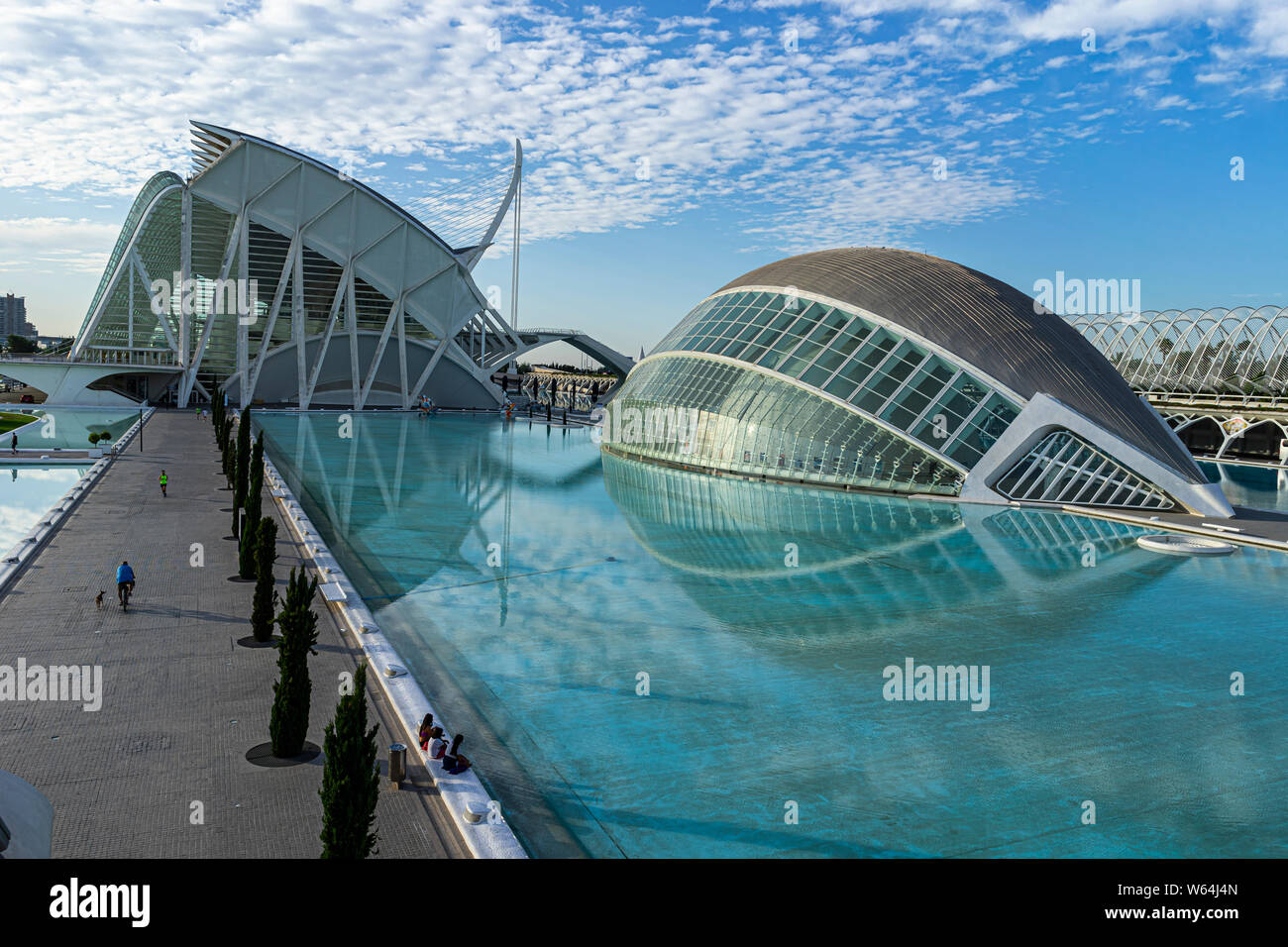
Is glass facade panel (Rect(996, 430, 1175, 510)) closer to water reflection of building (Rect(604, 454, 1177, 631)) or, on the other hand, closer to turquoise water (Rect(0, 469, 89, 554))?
water reflection of building (Rect(604, 454, 1177, 631))

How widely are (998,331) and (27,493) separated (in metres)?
30.5

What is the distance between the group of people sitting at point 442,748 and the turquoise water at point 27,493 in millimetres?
14646

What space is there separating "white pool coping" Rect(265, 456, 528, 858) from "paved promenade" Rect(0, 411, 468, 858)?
0.15m

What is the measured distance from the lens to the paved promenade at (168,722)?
25.2ft

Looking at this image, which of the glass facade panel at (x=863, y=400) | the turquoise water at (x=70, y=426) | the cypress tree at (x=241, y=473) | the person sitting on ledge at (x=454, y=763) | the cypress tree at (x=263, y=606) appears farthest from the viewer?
the turquoise water at (x=70, y=426)

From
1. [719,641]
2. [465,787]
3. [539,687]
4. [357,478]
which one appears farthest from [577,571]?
[357,478]

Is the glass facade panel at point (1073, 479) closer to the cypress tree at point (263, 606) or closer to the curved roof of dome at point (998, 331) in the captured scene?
the curved roof of dome at point (998, 331)

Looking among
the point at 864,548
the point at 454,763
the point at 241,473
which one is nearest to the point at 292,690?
the point at 454,763

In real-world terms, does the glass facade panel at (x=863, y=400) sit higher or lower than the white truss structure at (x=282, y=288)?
lower

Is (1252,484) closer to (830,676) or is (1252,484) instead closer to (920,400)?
(920,400)

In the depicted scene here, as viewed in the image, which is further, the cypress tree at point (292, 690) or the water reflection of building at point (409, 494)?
the water reflection of building at point (409, 494)

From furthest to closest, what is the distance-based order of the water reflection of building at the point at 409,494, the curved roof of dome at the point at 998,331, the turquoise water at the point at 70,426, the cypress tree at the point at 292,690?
the turquoise water at the point at 70,426 < the curved roof of dome at the point at 998,331 < the water reflection of building at the point at 409,494 < the cypress tree at the point at 292,690

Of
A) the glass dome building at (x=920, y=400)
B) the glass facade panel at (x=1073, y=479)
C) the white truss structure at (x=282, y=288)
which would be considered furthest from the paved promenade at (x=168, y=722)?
the white truss structure at (x=282, y=288)

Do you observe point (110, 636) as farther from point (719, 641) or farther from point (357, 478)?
point (357, 478)
